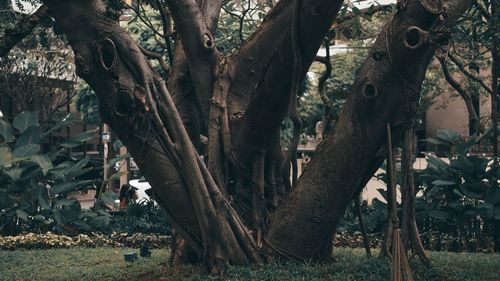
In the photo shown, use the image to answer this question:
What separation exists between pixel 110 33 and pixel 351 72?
25.5 m

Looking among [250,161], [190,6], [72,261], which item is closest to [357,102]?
[250,161]

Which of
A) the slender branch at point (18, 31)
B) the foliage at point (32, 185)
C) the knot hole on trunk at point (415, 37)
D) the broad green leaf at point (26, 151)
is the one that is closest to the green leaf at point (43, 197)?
the foliage at point (32, 185)

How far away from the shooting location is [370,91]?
5.71 meters

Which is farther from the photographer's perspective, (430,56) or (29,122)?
(29,122)

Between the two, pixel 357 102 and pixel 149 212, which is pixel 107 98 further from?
pixel 149 212

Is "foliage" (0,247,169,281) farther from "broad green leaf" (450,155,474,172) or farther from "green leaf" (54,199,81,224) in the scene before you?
"broad green leaf" (450,155,474,172)

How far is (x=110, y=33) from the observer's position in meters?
5.73

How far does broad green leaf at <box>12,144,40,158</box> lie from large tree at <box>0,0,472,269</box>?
491 centimetres

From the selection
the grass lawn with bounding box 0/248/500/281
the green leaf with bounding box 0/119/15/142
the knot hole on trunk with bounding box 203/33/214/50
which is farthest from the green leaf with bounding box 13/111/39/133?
the knot hole on trunk with bounding box 203/33/214/50

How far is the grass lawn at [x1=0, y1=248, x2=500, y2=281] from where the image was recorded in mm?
5699

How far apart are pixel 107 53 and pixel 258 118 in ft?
4.34

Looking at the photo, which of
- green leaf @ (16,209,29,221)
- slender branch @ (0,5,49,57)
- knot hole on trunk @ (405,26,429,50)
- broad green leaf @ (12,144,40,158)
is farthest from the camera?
broad green leaf @ (12,144,40,158)

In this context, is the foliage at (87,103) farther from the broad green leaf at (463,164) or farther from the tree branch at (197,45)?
the tree branch at (197,45)

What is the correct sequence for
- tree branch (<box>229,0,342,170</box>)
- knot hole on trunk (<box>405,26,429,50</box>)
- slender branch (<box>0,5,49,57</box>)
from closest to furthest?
knot hole on trunk (<box>405,26,429,50</box>) < tree branch (<box>229,0,342,170</box>) < slender branch (<box>0,5,49,57</box>)
